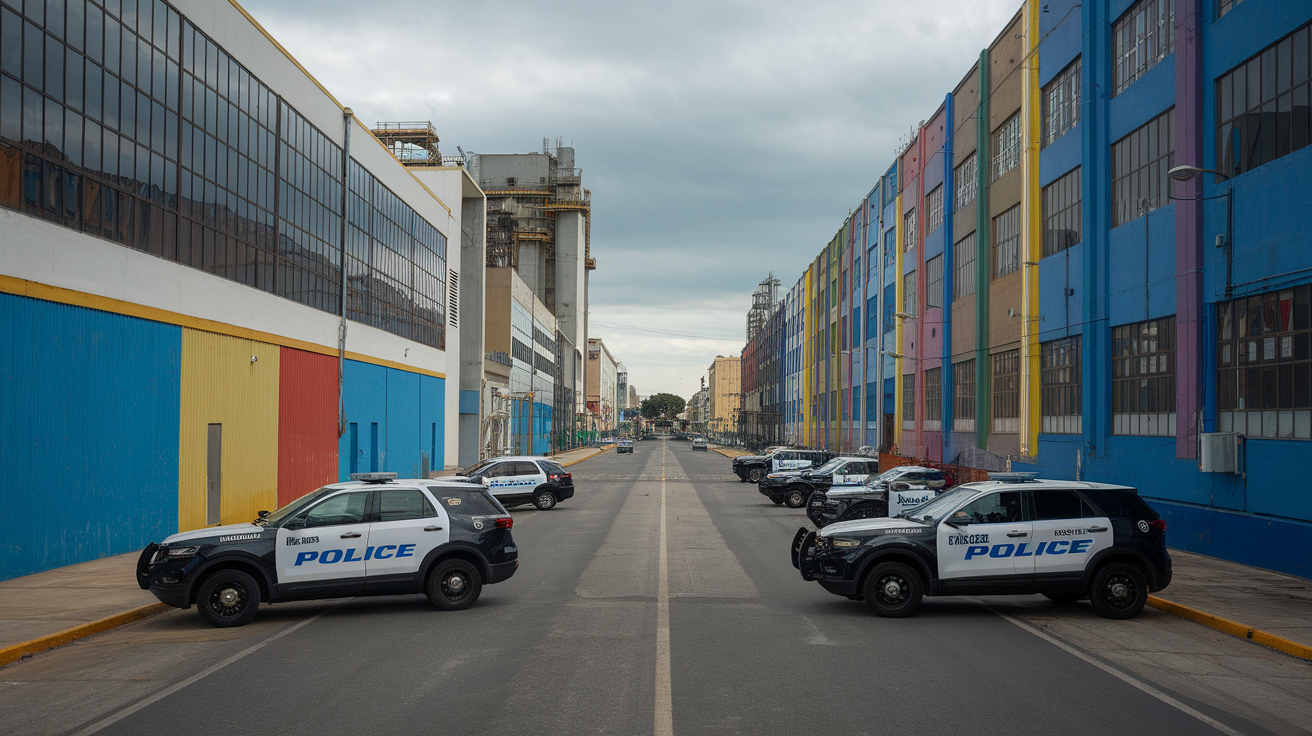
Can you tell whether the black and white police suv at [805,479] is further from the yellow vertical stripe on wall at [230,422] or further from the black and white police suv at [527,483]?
the yellow vertical stripe on wall at [230,422]

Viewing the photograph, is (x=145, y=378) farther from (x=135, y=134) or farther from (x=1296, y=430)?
(x=1296, y=430)

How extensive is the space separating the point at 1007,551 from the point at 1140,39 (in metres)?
16.6

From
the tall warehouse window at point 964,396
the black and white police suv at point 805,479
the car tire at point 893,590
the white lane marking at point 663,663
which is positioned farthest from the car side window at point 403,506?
the tall warehouse window at point 964,396

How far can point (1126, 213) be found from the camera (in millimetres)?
22891

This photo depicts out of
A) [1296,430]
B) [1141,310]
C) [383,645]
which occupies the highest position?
[1141,310]

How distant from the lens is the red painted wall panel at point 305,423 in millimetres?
Result: 26969

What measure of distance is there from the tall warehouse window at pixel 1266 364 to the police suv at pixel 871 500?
239 inches

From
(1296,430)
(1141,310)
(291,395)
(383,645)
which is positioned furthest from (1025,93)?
(383,645)

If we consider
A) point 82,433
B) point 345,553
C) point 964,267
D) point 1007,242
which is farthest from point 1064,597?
point 964,267

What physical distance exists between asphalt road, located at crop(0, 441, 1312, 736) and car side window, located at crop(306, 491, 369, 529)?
3.98ft

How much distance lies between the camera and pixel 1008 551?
11.5m

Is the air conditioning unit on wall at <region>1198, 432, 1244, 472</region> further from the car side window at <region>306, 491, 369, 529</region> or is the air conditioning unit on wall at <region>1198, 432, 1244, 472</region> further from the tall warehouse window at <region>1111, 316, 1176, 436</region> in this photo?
the car side window at <region>306, 491, 369, 529</region>

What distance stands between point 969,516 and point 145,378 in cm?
1635

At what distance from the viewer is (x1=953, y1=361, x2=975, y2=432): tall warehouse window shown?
115 feet
